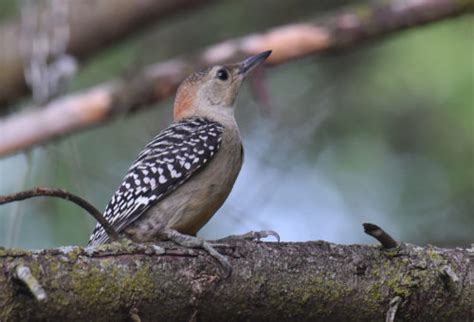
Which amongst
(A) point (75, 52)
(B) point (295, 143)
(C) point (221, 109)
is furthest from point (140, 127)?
(C) point (221, 109)

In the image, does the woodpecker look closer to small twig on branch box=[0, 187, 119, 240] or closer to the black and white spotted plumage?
the black and white spotted plumage

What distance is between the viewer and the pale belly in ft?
15.6

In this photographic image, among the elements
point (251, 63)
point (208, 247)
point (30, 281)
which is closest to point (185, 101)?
point (251, 63)

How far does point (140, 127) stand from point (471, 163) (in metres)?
3.36

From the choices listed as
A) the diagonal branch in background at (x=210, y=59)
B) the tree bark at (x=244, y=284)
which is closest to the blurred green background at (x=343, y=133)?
the diagonal branch in background at (x=210, y=59)

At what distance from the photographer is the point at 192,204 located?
16.0 ft

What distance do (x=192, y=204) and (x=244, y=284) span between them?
1.41 m

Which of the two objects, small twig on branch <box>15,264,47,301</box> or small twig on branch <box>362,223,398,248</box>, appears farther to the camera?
small twig on branch <box>362,223,398,248</box>

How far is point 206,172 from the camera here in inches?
199

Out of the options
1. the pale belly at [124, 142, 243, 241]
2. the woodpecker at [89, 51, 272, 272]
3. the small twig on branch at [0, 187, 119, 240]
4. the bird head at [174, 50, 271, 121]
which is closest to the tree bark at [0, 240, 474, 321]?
the small twig on branch at [0, 187, 119, 240]

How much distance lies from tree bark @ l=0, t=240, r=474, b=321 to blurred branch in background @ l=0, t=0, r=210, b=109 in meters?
4.81

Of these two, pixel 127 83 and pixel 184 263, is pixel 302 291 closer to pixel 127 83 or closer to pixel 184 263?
pixel 184 263

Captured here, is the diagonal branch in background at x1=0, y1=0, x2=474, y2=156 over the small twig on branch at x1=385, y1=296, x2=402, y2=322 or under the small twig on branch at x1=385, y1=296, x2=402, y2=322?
over

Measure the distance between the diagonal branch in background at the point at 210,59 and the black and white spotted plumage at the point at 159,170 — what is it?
2.00 metres
